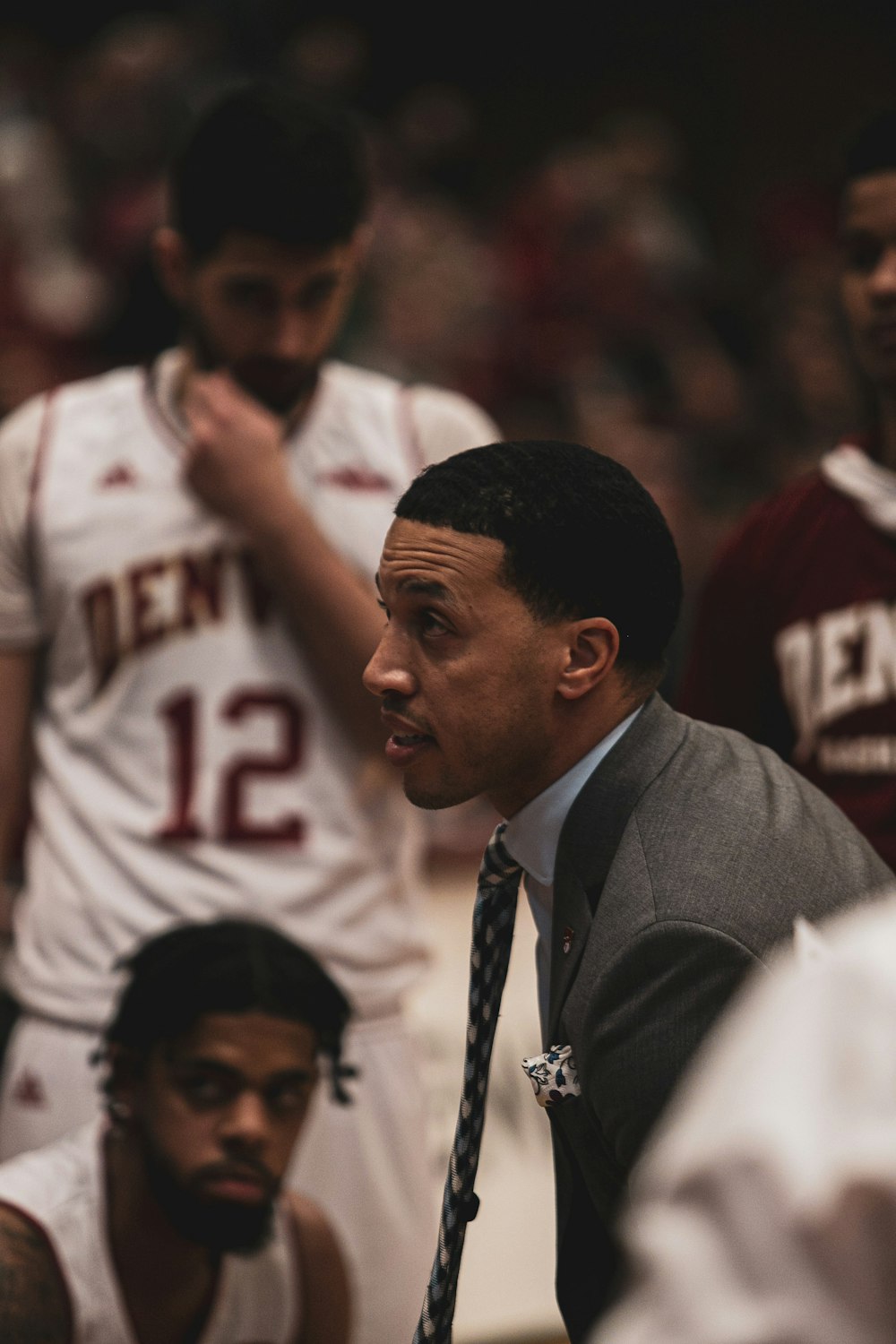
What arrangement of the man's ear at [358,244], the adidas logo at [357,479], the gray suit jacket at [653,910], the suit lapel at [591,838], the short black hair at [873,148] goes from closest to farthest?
the gray suit jacket at [653,910] → the suit lapel at [591,838] → the short black hair at [873,148] → the man's ear at [358,244] → the adidas logo at [357,479]

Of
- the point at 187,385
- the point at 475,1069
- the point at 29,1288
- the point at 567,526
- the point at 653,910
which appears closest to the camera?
the point at 653,910

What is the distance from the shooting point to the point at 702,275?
9.93 meters

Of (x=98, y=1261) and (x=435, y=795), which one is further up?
(x=435, y=795)

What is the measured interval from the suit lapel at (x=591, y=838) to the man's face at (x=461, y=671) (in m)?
0.07

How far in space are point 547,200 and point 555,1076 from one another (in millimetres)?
8455

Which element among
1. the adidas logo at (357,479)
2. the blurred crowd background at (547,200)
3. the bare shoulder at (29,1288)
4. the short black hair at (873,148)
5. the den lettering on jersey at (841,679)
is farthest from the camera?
the blurred crowd background at (547,200)

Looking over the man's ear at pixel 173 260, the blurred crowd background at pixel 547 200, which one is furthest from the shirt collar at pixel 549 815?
the blurred crowd background at pixel 547 200

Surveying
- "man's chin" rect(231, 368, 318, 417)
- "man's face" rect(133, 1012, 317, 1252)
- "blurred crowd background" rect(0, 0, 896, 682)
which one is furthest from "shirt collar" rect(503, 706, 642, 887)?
"blurred crowd background" rect(0, 0, 896, 682)

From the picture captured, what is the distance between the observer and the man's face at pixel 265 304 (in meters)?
2.80

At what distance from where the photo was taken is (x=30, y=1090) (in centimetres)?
288

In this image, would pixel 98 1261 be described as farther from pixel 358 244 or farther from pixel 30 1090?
pixel 358 244

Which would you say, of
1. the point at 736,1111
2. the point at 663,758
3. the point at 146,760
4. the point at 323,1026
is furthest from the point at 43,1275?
the point at 736,1111

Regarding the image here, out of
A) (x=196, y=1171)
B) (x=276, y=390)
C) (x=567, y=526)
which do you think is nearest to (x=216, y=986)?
(x=196, y=1171)

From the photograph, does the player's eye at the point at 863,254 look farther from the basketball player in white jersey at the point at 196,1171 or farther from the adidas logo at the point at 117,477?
the basketball player in white jersey at the point at 196,1171
